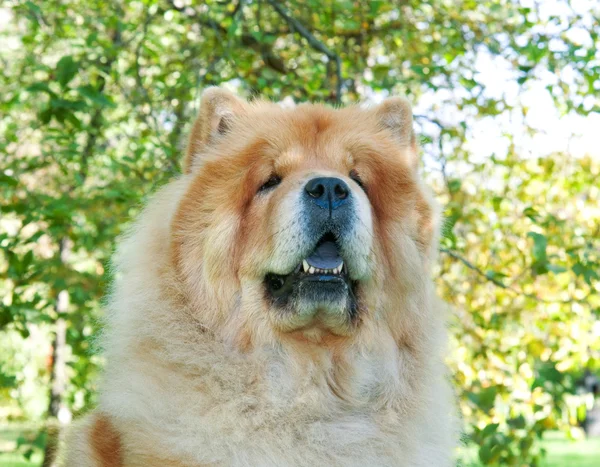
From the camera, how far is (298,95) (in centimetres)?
586

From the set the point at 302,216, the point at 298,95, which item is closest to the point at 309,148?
the point at 302,216

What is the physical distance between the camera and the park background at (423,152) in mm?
4969

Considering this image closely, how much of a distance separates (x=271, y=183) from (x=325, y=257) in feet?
1.30

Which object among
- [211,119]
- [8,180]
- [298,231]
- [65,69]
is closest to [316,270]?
[298,231]

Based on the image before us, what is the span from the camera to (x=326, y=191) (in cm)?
279

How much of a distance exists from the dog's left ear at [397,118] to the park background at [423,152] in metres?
1.24

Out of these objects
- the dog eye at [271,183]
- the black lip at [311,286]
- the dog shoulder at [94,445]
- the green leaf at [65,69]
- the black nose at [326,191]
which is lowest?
the dog shoulder at [94,445]

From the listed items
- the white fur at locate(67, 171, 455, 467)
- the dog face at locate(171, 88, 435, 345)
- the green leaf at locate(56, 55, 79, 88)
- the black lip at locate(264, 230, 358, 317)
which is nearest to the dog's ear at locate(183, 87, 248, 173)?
the dog face at locate(171, 88, 435, 345)

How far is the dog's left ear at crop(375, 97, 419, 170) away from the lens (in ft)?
11.1

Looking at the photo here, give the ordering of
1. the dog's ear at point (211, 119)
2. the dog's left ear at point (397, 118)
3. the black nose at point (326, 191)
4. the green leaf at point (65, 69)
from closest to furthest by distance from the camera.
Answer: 1. the black nose at point (326, 191)
2. the dog's ear at point (211, 119)
3. the dog's left ear at point (397, 118)
4. the green leaf at point (65, 69)

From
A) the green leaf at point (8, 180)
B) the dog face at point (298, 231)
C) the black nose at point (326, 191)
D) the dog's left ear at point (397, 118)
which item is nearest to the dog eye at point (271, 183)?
the dog face at point (298, 231)

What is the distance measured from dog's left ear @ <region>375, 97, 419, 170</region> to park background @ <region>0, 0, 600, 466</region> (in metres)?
1.24

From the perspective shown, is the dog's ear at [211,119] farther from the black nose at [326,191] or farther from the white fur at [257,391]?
the black nose at [326,191]

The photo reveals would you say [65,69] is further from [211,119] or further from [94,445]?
[94,445]
